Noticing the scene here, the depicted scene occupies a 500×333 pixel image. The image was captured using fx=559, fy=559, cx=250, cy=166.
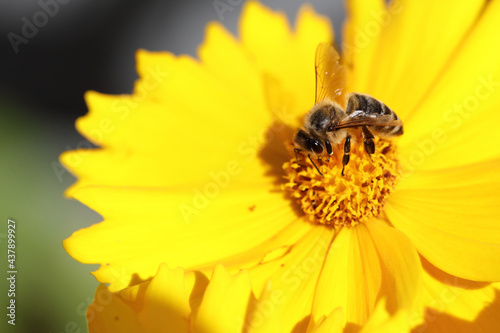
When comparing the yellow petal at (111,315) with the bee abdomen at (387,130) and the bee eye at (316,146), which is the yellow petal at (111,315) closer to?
the bee eye at (316,146)

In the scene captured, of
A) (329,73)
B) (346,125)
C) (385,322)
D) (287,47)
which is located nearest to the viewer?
(385,322)

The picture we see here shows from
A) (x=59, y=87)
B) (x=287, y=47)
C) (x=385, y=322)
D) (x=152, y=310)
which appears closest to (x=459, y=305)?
(x=385, y=322)

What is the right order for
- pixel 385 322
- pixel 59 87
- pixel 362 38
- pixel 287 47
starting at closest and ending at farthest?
pixel 385 322, pixel 362 38, pixel 287 47, pixel 59 87

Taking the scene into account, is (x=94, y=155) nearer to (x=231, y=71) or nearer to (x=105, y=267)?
(x=105, y=267)

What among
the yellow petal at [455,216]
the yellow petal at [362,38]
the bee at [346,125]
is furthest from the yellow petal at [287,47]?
the yellow petal at [455,216]

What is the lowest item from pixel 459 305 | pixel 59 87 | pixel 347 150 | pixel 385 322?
pixel 459 305

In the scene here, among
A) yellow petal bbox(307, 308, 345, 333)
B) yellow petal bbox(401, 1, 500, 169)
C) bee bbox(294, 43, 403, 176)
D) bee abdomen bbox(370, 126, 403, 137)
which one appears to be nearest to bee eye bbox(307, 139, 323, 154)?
bee bbox(294, 43, 403, 176)

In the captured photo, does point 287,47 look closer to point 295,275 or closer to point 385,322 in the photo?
point 295,275
